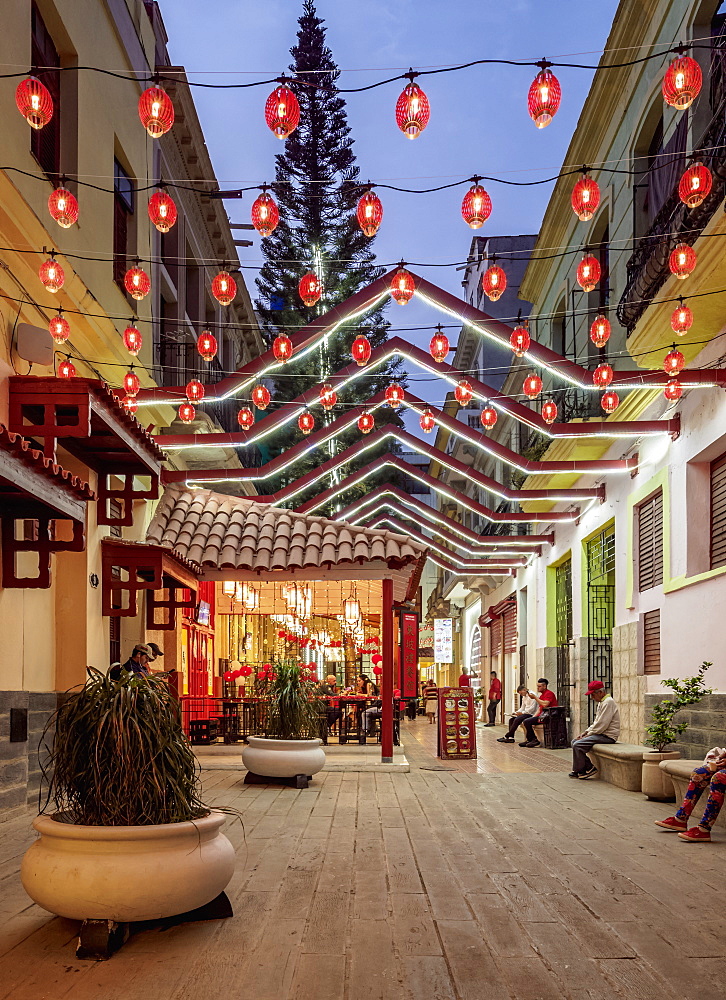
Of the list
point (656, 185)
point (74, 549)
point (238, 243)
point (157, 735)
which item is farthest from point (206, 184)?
point (157, 735)

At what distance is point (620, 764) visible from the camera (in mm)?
12859

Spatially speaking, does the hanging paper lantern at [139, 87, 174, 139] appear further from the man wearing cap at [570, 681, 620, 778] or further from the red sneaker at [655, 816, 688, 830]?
the man wearing cap at [570, 681, 620, 778]

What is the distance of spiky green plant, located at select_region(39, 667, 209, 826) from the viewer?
4.97 m

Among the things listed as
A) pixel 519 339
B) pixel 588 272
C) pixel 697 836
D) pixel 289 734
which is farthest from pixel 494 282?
pixel 697 836

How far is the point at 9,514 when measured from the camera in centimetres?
851

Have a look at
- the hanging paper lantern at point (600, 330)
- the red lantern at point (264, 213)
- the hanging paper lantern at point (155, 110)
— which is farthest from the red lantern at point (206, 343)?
the hanging paper lantern at point (600, 330)

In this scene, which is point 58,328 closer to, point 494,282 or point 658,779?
point 494,282

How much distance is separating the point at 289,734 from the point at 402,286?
18.7ft

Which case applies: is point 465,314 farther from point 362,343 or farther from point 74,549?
point 74,549

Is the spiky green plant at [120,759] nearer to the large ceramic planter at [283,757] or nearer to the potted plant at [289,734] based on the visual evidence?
the potted plant at [289,734]

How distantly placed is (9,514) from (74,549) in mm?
659

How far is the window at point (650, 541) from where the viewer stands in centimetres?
1451

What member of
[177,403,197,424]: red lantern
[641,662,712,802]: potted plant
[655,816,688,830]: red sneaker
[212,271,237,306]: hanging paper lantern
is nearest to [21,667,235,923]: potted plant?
[655,816,688,830]: red sneaker

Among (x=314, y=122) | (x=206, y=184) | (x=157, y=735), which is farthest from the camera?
(x=314, y=122)
